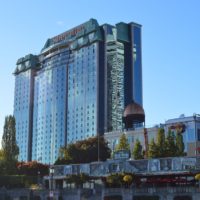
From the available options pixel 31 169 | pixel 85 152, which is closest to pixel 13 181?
pixel 31 169

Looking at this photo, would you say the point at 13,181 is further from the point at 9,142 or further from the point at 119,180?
the point at 119,180

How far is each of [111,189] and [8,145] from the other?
54.2 m

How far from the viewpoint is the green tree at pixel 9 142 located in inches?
5231

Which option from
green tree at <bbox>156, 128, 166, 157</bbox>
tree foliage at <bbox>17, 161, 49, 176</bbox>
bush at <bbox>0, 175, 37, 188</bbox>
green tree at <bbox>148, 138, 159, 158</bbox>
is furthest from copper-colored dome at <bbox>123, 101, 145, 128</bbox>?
bush at <bbox>0, 175, 37, 188</bbox>

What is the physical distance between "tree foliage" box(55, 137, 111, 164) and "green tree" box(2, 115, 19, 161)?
41.3 feet

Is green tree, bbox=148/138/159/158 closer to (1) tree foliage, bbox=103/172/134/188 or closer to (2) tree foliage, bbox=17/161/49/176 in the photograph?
(1) tree foliage, bbox=103/172/134/188

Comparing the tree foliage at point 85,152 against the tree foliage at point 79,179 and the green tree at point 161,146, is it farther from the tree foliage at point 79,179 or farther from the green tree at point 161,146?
the green tree at point 161,146

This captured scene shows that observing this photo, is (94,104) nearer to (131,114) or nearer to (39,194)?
(131,114)

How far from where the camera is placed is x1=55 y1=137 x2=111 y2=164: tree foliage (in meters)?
138

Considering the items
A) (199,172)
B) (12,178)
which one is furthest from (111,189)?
(12,178)

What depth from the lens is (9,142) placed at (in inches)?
5394

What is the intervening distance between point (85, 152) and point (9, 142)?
2250 cm

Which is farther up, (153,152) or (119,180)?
(153,152)

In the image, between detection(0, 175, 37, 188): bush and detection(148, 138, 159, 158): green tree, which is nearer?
detection(148, 138, 159, 158): green tree
